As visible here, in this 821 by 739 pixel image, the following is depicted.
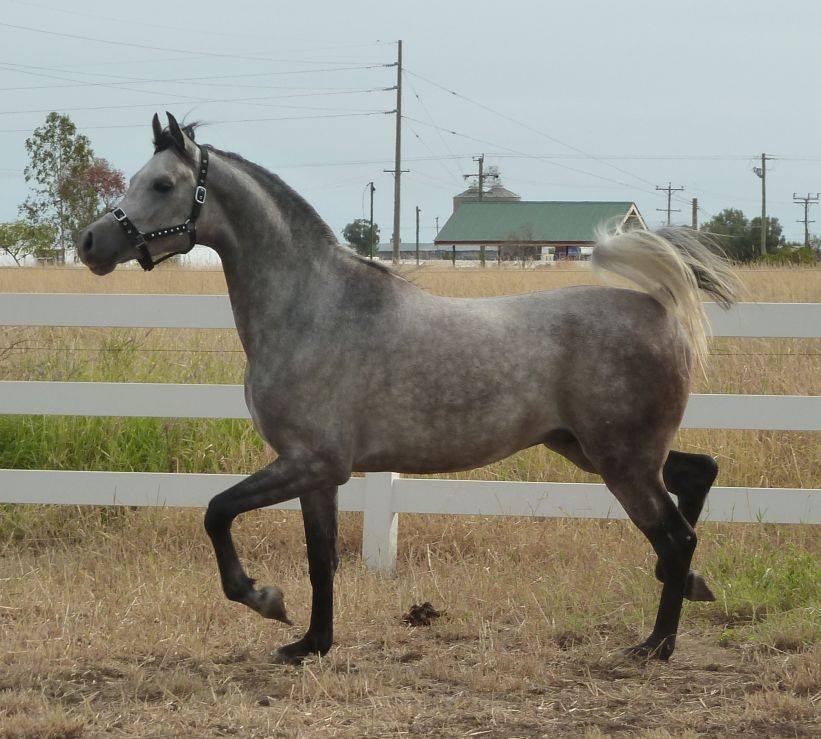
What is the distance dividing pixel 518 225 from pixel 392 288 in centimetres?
5830

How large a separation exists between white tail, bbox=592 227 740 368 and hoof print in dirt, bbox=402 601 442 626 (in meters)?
1.64

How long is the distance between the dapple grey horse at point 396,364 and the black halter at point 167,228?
0.02 meters

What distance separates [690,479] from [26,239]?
34116 mm

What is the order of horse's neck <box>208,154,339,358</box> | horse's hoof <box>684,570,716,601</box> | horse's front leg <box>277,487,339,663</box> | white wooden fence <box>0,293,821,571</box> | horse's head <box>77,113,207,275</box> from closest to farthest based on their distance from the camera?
horse's head <box>77,113,207,275</box>, horse's neck <box>208,154,339,358</box>, horse's front leg <box>277,487,339,663</box>, horse's hoof <box>684,570,716,601</box>, white wooden fence <box>0,293,821,571</box>

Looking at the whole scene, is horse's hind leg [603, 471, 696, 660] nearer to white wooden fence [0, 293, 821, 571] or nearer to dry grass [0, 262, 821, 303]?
white wooden fence [0, 293, 821, 571]

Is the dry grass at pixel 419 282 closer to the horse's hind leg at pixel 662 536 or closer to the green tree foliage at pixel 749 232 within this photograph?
the horse's hind leg at pixel 662 536

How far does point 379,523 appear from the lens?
550cm

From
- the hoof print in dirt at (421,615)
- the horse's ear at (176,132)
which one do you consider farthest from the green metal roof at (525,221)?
the horse's ear at (176,132)

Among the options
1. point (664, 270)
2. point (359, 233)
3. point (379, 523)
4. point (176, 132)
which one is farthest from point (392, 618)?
point (359, 233)

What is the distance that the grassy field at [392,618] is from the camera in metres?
3.54

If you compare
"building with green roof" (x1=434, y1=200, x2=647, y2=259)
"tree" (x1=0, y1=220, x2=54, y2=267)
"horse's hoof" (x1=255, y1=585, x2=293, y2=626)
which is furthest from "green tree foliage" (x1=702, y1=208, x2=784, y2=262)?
"horse's hoof" (x1=255, y1=585, x2=293, y2=626)

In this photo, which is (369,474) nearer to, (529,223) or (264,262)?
(264,262)

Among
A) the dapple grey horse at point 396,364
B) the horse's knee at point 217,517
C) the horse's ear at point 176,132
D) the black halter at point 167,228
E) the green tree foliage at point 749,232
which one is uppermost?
the green tree foliage at point 749,232

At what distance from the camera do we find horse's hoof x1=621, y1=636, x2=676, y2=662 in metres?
4.10
